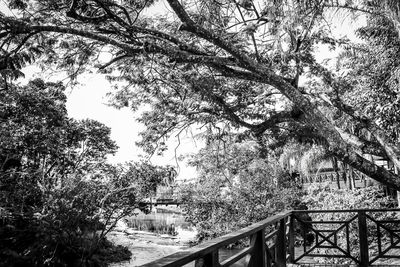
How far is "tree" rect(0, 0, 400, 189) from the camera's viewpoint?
486cm

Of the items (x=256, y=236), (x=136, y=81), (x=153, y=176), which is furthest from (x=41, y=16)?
(x=153, y=176)

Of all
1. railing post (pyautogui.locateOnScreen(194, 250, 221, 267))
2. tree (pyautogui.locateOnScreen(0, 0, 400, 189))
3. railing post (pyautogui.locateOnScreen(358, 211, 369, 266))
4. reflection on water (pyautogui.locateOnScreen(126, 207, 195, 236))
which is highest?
tree (pyautogui.locateOnScreen(0, 0, 400, 189))

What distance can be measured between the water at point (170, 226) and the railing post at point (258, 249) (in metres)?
0.13

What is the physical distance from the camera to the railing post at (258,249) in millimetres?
3396

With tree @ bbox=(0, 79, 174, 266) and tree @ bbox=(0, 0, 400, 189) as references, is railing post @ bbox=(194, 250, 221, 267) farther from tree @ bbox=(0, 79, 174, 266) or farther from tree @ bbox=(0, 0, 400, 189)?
tree @ bbox=(0, 79, 174, 266)

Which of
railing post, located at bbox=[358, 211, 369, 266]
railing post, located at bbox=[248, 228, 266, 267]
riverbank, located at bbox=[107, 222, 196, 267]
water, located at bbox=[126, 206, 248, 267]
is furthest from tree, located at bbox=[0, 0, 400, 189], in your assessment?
riverbank, located at bbox=[107, 222, 196, 267]

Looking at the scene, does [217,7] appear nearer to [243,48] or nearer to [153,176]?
[243,48]

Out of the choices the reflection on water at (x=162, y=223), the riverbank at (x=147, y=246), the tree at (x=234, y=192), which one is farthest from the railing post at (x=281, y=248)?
the riverbank at (x=147, y=246)

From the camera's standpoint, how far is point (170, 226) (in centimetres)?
3080

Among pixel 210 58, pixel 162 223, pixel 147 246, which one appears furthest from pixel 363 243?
pixel 162 223

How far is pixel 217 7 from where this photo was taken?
20.2 ft

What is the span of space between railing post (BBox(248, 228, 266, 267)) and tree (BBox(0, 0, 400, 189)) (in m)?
1.97

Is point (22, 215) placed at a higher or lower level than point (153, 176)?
lower

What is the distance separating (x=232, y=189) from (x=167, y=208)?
40.5m
